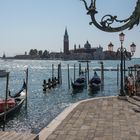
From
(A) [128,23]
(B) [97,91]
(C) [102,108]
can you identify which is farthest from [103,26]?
(B) [97,91]

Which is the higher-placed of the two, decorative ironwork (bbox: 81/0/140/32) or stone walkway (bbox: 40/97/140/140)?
decorative ironwork (bbox: 81/0/140/32)

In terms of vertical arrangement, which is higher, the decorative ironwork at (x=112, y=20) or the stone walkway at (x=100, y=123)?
the decorative ironwork at (x=112, y=20)

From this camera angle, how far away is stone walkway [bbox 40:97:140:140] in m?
9.91

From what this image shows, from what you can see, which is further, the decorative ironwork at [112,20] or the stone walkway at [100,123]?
the stone walkway at [100,123]

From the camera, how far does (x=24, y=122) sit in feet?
74.2

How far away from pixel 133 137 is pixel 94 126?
1.64 metres

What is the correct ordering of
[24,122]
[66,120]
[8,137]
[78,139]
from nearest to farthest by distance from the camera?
1. [8,137]
2. [78,139]
3. [66,120]
4. [24,122]

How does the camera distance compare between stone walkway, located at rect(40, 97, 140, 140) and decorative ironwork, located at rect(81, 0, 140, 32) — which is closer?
decorative ironwork, located at rect(81, 0, 140, 32)

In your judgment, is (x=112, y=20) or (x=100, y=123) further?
(x=100, y=123)

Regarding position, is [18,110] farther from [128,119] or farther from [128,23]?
[128,23]

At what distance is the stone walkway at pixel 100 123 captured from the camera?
9906 mm

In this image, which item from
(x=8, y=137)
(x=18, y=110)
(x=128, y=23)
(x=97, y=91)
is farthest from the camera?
(x=97, y=91)

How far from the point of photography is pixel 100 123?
1166 cm

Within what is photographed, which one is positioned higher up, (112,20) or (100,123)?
(112,20)
